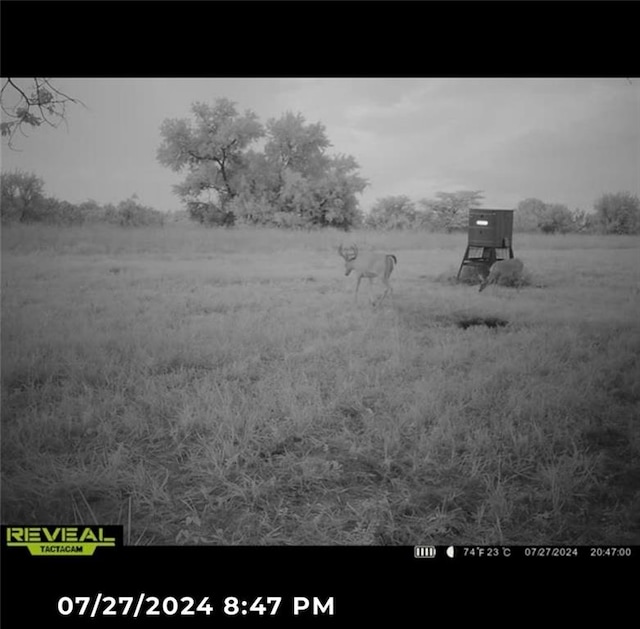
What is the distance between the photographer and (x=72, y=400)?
3014 millimetres

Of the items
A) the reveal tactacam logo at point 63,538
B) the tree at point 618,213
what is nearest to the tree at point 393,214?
the tree at point 618,213

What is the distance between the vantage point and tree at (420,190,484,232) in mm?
4020

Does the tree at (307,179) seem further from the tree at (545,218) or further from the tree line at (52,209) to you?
the tree at (545,218)

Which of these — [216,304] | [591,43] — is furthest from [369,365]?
[591,43]

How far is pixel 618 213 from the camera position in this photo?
12.9 feet

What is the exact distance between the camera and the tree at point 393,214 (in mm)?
4188

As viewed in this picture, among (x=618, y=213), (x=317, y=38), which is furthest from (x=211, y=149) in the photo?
(x=618, y=213)

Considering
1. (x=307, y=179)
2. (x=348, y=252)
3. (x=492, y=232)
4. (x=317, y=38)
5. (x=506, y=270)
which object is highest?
(x=317, y=38)

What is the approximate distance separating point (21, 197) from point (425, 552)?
4.25 metres

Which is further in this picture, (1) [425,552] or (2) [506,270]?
(2) [506,270]

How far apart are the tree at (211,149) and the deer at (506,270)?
2.79 meters

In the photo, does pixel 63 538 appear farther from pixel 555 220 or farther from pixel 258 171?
pixel 555 220

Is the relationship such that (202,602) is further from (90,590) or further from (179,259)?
(179,259)

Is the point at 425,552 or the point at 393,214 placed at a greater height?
the point at 393,214
